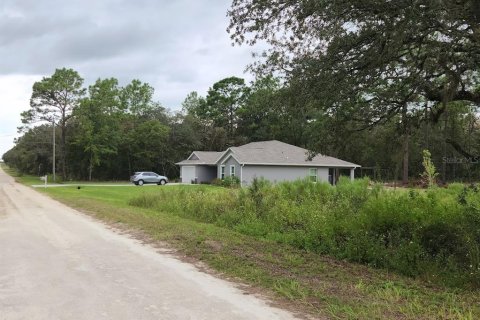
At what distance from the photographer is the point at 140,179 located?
48250 mm

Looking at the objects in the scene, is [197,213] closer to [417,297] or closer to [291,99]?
[291,99]

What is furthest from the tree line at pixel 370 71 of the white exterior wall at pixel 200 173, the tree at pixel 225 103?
the tree at pixel 225 103

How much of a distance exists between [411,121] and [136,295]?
292 inches

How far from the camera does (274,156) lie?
43.7 meters

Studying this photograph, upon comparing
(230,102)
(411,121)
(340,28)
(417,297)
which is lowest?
(417,297)

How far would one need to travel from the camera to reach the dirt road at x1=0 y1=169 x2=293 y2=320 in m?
5.36

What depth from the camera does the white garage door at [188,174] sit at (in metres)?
51.8

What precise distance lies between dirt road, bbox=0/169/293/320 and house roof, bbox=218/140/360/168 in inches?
1240

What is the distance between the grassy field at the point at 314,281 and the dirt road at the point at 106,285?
557 millimetres

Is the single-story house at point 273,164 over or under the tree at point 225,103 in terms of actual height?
under

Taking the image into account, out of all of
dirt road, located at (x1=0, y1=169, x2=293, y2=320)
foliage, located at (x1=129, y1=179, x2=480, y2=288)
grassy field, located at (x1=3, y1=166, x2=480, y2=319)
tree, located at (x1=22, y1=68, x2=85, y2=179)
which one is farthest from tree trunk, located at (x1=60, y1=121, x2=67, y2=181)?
grassy field, located at (x1=3, y1=166, x2=480, y2=319)

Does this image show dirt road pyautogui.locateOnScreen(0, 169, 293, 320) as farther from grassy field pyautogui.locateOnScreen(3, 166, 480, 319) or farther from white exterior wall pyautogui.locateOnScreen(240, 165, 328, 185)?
white exterior wall pyautogui.locateOnScreen(240, 165, 328, 185)

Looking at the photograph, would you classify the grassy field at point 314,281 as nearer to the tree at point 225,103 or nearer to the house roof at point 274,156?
the house roof at point 274,156

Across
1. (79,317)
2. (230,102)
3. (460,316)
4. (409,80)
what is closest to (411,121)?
(409,80)
